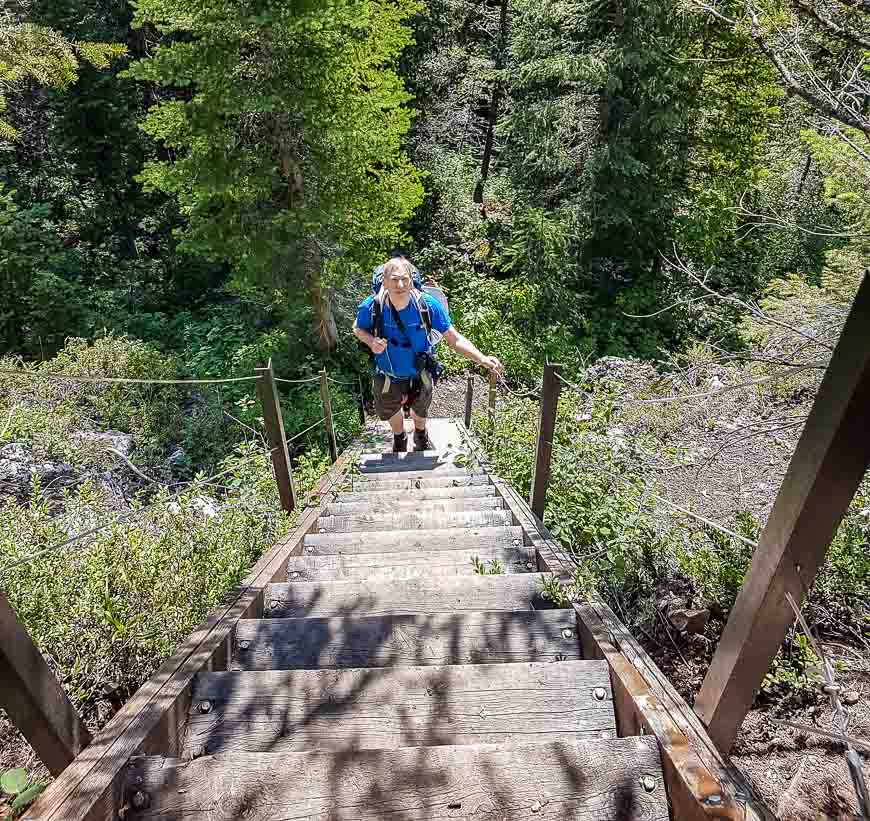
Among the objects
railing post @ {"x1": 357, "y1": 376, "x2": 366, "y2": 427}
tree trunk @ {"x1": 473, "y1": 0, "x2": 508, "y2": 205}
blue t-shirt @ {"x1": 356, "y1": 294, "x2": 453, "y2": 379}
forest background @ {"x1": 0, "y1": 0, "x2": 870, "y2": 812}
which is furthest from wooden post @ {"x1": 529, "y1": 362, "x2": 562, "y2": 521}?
tree trunk @ {"x1": 473, "y1": 0, "x2": 508, "y2": 205}

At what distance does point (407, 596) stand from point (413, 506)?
1.89 m

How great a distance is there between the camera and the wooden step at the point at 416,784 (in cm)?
137

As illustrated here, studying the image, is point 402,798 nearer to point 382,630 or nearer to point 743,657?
point 382,630

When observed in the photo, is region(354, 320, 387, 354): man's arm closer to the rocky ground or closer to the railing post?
the rocky ground

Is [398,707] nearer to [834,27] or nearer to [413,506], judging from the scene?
[413,506]

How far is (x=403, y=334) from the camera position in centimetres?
473

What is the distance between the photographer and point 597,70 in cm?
966

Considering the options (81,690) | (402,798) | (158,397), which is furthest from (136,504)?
(158,397)

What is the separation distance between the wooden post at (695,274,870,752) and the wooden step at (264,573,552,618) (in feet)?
3.49

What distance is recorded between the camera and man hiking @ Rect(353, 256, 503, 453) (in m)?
4.42

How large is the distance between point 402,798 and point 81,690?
1644 mm

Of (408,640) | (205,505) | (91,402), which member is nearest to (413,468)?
(205,505)

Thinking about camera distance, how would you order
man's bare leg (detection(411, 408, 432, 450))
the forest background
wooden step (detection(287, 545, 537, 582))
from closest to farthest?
1. wooden step (detection(287, 545, 537, 582))
2. the forest background
3. man's bare leg (detection(411, 408, 432, 450))

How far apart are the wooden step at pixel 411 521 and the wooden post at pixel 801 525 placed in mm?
2449
